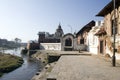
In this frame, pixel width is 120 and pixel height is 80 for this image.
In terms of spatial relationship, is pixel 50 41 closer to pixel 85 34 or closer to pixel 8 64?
pixel 85 34

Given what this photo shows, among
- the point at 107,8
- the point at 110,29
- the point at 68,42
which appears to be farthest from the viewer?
the point at 68,42

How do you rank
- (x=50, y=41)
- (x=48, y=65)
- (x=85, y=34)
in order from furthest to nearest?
1. (x=50, y=41)
2. (x=85, y=34)
3. (x=48, y=65)

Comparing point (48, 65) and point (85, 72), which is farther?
point (48, 65)

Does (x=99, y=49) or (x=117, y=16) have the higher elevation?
(x=117, y=16)

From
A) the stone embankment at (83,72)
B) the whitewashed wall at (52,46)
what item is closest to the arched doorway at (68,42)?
the whitewashed wall at (52,46)

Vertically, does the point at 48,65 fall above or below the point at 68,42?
below

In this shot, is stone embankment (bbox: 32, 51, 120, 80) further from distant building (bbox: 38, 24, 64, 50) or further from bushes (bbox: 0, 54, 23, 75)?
distant building (bbox: 38, 24, 64, 50)

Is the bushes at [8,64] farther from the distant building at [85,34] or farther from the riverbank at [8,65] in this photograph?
the distant building at [85,34]

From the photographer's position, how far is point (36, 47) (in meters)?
70.5

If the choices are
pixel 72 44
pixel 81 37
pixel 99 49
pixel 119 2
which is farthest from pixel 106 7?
pixel 81 37

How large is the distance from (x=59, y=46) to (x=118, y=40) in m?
31.2

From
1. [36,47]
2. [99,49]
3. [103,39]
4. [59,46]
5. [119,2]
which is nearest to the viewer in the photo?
[119,2]

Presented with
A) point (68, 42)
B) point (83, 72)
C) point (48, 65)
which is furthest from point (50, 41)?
point (83, 72)

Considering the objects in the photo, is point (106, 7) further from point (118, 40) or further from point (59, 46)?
point (59, 46)
